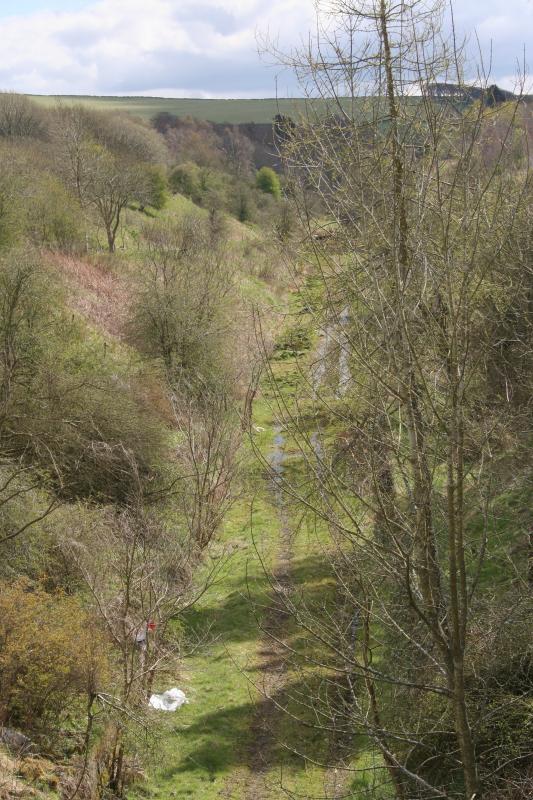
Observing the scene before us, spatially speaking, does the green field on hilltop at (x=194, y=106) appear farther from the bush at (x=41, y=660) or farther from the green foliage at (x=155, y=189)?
the bush at (x=41, y=660)

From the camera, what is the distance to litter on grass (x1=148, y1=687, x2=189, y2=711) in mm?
16172

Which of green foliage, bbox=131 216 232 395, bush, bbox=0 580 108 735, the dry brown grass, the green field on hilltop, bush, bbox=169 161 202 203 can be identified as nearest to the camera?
bush, bbox=0 580 108 735

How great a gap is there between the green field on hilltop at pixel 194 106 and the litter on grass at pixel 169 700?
112 metres

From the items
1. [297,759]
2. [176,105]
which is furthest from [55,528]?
[176,105]

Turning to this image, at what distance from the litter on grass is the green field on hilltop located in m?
112

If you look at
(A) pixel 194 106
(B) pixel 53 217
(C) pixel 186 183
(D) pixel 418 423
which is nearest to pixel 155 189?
(C) pixel 186 183

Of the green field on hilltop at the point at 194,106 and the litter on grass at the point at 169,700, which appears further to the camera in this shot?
the green field on hilltop at the point at 194,106

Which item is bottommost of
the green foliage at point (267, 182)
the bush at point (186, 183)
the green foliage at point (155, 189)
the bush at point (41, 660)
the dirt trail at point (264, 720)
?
the dirt trail at point (264, 720)

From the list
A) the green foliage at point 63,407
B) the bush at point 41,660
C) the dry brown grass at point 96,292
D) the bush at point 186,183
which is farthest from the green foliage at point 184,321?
the bush at point 186,183

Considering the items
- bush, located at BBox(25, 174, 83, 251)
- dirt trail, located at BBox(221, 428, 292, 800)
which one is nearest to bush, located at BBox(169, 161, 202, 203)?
bush, located at BBox(25, 174, 83, 251)

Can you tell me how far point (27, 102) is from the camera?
66188 millimetres

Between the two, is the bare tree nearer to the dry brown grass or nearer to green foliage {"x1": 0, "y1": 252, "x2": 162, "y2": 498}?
green foliage {"x1": 0, "y1": 252, "x2": 162, "y2": 498}

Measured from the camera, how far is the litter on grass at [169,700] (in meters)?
16.2

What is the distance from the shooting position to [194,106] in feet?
469
